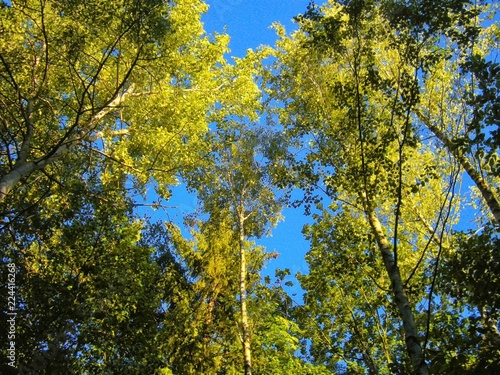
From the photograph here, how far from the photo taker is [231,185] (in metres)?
15.7

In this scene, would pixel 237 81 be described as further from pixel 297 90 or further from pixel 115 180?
pixel 115 180

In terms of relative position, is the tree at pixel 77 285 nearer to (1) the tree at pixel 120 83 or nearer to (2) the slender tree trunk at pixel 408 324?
(1) the tree at pixel 120 83

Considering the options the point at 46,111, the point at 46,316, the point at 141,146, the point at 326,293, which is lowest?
the point at 46,316

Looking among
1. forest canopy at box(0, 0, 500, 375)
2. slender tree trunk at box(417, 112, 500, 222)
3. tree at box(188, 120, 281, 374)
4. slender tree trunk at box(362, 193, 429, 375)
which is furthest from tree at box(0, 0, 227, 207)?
slender tree trunk at box(417, 112, 500, 222)

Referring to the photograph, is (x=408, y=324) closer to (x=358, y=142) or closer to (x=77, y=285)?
(x=358, y=142)

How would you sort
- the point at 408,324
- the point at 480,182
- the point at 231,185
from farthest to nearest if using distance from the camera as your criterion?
1. the point at 231,185
2. the point at 480,182
3. the point at 408,324

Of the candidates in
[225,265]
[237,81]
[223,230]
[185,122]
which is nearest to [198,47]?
[237,81]

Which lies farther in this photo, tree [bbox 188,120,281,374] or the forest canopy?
tree [bbox 188,120,281,374]

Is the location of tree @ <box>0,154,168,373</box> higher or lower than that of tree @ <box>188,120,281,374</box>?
lower

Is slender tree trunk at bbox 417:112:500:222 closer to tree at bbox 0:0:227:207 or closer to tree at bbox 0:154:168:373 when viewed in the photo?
tree at bbox 0:0:227:207

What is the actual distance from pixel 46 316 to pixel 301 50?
35.5 ft

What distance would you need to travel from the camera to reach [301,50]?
13414 mm

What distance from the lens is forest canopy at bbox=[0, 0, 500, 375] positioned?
6438mm

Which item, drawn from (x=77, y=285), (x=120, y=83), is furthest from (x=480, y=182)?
(x=77, y=285)
